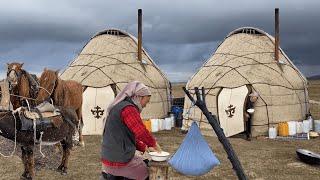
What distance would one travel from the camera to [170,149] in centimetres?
1343

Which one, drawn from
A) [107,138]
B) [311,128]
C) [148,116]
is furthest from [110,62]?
[107,138]

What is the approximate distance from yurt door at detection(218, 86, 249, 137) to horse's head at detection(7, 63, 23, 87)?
9.65 m

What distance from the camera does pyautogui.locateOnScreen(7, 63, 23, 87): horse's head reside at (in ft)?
27.0

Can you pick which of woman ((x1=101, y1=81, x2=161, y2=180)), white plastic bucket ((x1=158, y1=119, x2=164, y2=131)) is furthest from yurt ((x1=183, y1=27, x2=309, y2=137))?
woman ((x1=101, y1=81, x2=161, y2=180))

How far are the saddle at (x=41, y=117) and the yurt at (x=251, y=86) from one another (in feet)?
29.4

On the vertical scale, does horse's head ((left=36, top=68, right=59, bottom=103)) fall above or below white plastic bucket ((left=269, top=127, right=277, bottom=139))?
above

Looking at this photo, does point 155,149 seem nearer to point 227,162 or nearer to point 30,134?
point 30,134

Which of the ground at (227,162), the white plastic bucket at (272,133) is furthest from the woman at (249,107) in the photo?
the white plastic bucket at (272,133)

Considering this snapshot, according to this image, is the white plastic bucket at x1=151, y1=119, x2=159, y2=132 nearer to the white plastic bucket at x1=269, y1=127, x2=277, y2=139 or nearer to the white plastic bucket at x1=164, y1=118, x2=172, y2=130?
the white plastic bucket at x1=164, y1=118, x2=172, y2=130

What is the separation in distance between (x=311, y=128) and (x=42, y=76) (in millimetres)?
12097

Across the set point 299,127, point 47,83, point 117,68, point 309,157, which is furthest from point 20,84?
point 299,127

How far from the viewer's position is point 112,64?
1864 cm

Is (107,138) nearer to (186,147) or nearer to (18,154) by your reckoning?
(186,147)

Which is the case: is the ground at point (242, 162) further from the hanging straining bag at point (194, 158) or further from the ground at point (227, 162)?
the hanging straining bag at point (194, 158)
